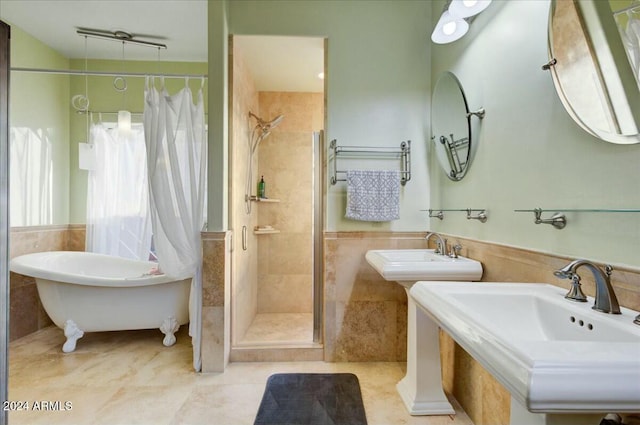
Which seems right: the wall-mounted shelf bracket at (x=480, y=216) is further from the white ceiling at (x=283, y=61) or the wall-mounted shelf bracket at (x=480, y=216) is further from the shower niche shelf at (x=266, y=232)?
the shower niche shelf at (x=266, y=232)

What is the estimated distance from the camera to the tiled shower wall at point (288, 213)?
325 centimetres

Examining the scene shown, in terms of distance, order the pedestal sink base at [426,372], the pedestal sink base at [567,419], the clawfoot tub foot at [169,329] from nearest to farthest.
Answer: the pedestal sink base at [567,419]
the pedestal sink base at [426,372]
the clawfoot tub foot at [169,329]

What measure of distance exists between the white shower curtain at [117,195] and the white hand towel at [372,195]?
2104 mm

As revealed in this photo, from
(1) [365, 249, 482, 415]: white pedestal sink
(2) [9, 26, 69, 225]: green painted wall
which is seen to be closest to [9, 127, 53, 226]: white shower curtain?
(2) [9, 26, 69, 225]: green painted wall

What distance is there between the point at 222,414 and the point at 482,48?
8.19 ft

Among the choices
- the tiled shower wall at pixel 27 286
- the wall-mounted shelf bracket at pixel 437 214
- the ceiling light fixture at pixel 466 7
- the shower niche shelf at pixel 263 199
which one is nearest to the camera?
the ceiling light fixture at pixel 466 7

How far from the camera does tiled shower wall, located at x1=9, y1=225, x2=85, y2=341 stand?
2.53 metres

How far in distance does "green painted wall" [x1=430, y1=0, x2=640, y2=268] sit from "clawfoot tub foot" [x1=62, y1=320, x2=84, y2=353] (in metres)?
2.94

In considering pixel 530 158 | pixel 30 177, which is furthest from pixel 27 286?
pixel 530 158

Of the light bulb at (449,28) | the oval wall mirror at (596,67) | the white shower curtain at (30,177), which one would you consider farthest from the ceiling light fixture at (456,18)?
the white shower curtain at (30,177)

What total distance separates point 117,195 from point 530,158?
11.1 ft

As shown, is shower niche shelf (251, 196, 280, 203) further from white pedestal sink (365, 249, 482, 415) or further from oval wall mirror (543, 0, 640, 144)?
oval wall mirror (543, 0, 640, 144)

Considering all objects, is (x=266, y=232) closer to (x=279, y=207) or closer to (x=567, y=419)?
(x=279, y=207)

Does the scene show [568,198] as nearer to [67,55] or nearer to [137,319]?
[137,319]
